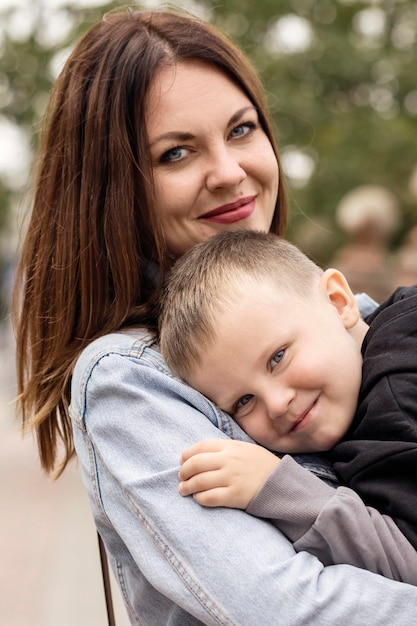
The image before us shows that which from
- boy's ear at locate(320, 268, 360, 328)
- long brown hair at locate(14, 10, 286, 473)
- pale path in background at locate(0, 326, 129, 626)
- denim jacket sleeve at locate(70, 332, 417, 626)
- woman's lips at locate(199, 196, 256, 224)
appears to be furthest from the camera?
pale path in background at locate(0, 326, 129, 626)

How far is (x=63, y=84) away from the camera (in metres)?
2.50

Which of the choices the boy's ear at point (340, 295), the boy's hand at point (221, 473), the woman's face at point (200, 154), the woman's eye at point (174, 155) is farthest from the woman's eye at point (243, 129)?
the boy's hand at point (221, 473)

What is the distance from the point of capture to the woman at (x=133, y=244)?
1875 millimetres

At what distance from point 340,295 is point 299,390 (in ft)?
0.95

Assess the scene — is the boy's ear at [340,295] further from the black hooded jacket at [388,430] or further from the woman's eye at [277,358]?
the woman's eye at [277,358]

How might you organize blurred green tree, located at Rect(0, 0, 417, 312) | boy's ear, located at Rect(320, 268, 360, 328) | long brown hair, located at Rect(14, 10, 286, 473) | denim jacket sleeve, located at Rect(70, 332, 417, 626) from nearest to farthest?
denim jacket sleeve, located at Rect(70, 332, 417, 626), boy's ear, located at Rect(320, 268, 360, 328), long brown hair, located at Rect(14, 10, 286, 473), blurred green tree, located at Rect(0, 0, 417, 312)

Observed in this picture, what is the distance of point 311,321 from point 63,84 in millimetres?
961

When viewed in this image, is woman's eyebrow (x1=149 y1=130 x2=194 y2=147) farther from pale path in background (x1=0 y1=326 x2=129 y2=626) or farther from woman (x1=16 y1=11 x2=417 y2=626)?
pale path in background (x1=0 y1=326 x2=129 y2=626)

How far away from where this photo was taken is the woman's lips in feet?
7.98

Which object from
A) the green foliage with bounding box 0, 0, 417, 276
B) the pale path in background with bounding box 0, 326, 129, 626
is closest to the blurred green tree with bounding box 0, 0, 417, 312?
the green foliage with bounding box 0, 0, 417, 276

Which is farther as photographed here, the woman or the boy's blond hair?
the boy's blond hair

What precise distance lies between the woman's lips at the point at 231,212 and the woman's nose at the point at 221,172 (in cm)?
7

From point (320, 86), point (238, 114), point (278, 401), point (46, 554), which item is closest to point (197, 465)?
point (278, 401)

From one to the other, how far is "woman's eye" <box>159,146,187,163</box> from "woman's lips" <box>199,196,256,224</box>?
0.51 feet
